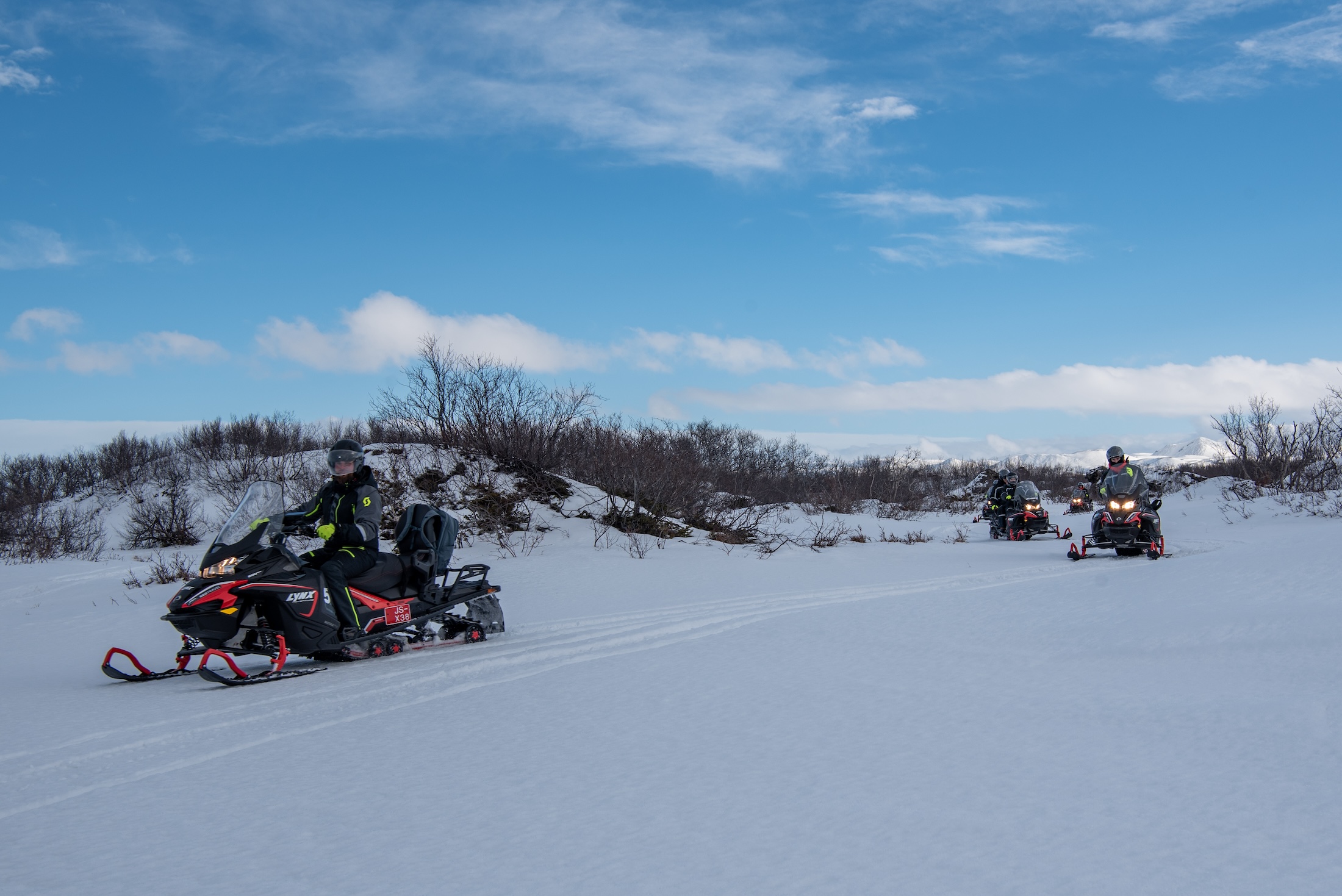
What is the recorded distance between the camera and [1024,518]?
2158 cm

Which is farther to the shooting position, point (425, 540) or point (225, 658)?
point (425, 540)

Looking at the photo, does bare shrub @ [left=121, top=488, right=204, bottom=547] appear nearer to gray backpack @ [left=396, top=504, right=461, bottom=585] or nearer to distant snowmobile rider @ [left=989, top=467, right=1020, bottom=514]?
gray backpack @ [left=396, top=504, right=461, bottom=585]

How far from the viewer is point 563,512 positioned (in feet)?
60.0

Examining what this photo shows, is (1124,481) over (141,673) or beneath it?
over

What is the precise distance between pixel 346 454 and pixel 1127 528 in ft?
40.7

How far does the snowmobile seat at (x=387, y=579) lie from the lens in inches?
285

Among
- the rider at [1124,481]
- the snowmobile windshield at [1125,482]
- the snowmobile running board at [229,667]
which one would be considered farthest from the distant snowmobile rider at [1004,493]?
the snowmobile running board at [229,667]

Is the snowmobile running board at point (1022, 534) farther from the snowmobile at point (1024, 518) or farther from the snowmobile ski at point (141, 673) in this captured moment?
the snowmobile ski at point (141, 673)

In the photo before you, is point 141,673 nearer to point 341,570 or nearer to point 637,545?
point 341,570

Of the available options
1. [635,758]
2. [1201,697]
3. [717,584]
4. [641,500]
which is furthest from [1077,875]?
[641,500]

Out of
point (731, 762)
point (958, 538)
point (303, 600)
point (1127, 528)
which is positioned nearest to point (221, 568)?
point (303, 600)

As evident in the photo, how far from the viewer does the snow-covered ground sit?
2.95 meters

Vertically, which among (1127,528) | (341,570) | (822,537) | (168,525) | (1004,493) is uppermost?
(168,525)

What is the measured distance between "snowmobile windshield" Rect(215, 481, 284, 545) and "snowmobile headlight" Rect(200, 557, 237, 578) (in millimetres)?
171
